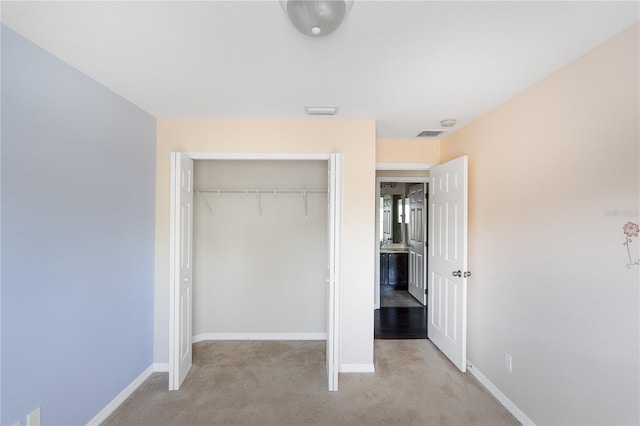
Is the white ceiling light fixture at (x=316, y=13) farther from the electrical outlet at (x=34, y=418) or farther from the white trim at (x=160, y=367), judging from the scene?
the white trim at (x=160, y=367)

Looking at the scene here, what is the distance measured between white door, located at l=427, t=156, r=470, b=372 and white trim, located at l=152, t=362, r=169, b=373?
111 inches

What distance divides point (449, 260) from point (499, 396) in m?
1.22

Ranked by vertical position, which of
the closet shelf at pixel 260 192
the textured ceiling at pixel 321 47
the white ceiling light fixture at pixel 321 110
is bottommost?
the closet shelf at pixel 260 192

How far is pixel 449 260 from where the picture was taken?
10.2ft

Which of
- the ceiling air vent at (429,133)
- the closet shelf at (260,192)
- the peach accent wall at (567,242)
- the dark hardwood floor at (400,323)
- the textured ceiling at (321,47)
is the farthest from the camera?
the dark hardwood floor at (400,323)

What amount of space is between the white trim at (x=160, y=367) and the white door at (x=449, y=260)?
282 cm

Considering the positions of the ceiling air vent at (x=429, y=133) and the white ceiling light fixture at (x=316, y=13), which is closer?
the white ceiling light fixture at (x=316, y=13)

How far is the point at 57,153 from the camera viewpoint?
1803mm

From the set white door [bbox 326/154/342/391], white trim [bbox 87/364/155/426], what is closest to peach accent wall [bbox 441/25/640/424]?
white door [bbox 326/154/342/391]

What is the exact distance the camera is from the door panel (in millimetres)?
2820

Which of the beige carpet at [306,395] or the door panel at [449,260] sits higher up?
the door panel at [449,260]

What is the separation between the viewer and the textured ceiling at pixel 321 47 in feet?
4.47

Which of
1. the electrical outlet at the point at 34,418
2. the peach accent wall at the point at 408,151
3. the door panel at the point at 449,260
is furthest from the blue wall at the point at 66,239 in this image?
the door panel at the point at 449,260

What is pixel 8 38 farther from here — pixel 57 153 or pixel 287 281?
pixel 287 281
